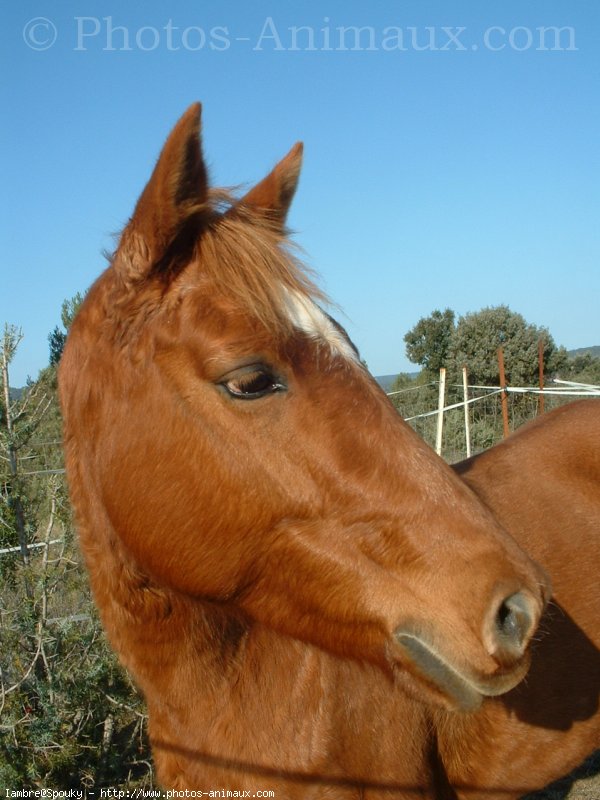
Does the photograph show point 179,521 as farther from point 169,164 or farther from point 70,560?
point 70,560

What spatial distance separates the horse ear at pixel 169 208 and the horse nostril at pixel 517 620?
1368 millimetres

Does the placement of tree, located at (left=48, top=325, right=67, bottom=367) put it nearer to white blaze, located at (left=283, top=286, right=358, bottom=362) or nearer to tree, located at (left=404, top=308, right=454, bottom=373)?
white blaze, located at (left=283, top=286, right=358, bottom=362)

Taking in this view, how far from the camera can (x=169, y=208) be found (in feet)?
5.88

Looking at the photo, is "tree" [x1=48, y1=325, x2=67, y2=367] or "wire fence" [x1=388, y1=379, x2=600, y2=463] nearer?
"tree" [x1=48, y1=325, x2=67, y2=367]

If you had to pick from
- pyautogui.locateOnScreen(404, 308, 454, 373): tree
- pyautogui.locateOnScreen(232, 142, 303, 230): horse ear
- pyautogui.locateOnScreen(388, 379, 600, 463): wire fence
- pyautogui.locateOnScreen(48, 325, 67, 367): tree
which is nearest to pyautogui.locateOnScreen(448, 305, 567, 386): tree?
pyautogui.locateOnScreen(404, 308, 454, 373): tree

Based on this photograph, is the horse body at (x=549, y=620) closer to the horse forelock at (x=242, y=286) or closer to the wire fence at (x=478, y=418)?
the horse forelock at (x=242, y=286)

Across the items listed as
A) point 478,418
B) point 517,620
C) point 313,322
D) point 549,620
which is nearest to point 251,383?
point 313,322

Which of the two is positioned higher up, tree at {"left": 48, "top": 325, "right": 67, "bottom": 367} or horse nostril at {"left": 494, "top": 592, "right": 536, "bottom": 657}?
tree at {"left": 48, "top": 325, "right": 67, "bottom": 367}

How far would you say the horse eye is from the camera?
1749 mm

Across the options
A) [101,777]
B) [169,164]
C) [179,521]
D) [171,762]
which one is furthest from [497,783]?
[169,164]

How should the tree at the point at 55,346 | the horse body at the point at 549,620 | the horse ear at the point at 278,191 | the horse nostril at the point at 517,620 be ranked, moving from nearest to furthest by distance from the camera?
the horse nostril at the point at 517,620 → the horse ear at the point at 278,191 → the horse body at the point at 549,620 → the tree at the point at 55,346

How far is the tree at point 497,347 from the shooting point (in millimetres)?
30875

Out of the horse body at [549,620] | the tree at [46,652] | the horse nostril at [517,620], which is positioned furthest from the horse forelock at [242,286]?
the tree at [46,652]

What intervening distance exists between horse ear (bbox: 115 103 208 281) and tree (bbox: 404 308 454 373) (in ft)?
124
